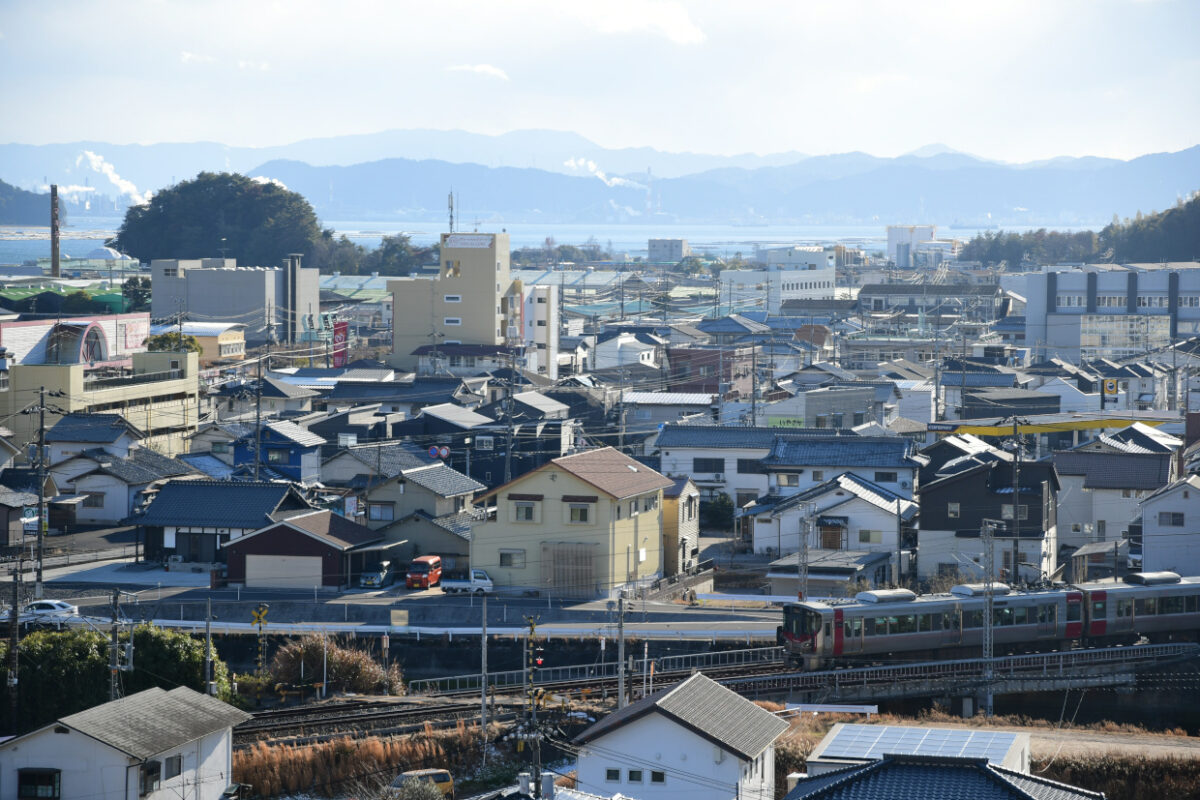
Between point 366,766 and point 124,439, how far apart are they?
1104cm

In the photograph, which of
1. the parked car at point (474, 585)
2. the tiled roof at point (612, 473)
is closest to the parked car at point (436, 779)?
the parked car at point (474, 585)

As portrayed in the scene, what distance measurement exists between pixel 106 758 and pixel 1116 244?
5739 centimetres

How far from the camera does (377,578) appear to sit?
50.2ft

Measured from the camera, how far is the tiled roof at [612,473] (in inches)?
595

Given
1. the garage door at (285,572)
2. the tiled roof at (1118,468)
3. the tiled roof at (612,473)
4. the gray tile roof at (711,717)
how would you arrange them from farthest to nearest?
1. the tiled roof at (1118,468)
2. the garage door at (285,572)
3. the tiled roof at (612,473)
4. the gray tile roof at (711,717)

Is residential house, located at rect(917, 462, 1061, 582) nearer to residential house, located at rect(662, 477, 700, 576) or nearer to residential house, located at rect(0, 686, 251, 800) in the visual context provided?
residential house, located at rect(662, 477, 700, 576)

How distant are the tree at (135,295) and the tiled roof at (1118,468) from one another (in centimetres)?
2890

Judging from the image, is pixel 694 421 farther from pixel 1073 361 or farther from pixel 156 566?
pixel 1073 361

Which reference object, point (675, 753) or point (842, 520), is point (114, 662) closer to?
point (675, 753)

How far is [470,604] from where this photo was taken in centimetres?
1442

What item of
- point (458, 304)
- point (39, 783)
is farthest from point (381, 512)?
point (458, 304)

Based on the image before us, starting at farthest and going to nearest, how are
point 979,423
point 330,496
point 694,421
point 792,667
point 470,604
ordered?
1. point 694,421
2. point 979,423
3. point 330,496
4. point 470,604
5. point 792,667

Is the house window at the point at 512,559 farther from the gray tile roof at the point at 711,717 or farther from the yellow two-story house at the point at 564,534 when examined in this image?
the gray tile roof at the point at 711,717

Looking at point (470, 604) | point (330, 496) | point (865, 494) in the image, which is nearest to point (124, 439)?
point (330, 496)
